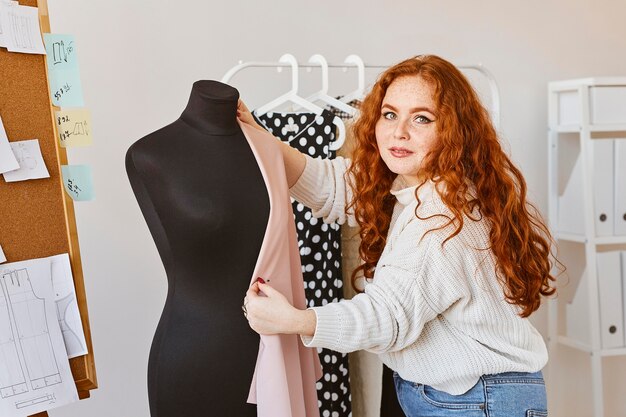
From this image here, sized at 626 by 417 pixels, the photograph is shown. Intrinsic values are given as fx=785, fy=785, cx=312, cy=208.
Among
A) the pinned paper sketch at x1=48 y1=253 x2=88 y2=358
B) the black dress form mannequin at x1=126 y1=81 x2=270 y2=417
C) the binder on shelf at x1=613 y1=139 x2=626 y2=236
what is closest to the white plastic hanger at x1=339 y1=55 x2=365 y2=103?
the black dress form mannequin at x1=126 y1=81 x2=270 y2=417

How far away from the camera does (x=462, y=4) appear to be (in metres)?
2.92

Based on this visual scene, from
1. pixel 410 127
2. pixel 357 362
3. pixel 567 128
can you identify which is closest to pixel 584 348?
pixel 567 128

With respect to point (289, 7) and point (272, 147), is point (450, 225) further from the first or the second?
point (289, 7)

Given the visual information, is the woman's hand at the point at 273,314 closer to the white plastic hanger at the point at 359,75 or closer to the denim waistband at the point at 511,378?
the denim waistband at the point at 511,378

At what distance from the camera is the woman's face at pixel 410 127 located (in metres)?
1.69

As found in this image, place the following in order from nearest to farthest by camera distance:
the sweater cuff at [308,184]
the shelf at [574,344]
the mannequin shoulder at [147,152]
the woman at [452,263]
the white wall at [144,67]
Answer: the mannequin shoulder at [147,152], the woman at [452,263], the sweater cuff at [308,184], the white wall at [144,67], the shelf at [574,344]

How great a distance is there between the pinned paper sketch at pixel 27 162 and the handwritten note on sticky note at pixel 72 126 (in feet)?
0.20

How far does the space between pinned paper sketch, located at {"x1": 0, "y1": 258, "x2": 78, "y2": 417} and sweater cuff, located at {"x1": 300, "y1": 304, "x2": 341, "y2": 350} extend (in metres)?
0.52

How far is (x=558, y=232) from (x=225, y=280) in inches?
73.5

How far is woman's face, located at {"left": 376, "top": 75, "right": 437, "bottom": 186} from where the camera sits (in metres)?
1.69

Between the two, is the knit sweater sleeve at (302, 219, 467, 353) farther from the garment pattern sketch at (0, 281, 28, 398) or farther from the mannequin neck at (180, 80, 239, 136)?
the garment pattern sketch at (0, 281, 28, 398)

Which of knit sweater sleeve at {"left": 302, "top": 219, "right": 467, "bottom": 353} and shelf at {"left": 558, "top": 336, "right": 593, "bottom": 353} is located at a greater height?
knit sweater sleeve at {"left": 302, "top": 219, "right": 467, "bottom": 353}

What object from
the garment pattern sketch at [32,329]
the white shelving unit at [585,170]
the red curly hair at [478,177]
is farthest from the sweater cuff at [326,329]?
the white shelving unit at [585,170]

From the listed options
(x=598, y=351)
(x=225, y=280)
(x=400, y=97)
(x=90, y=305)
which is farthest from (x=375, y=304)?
(x=598, y=351)
